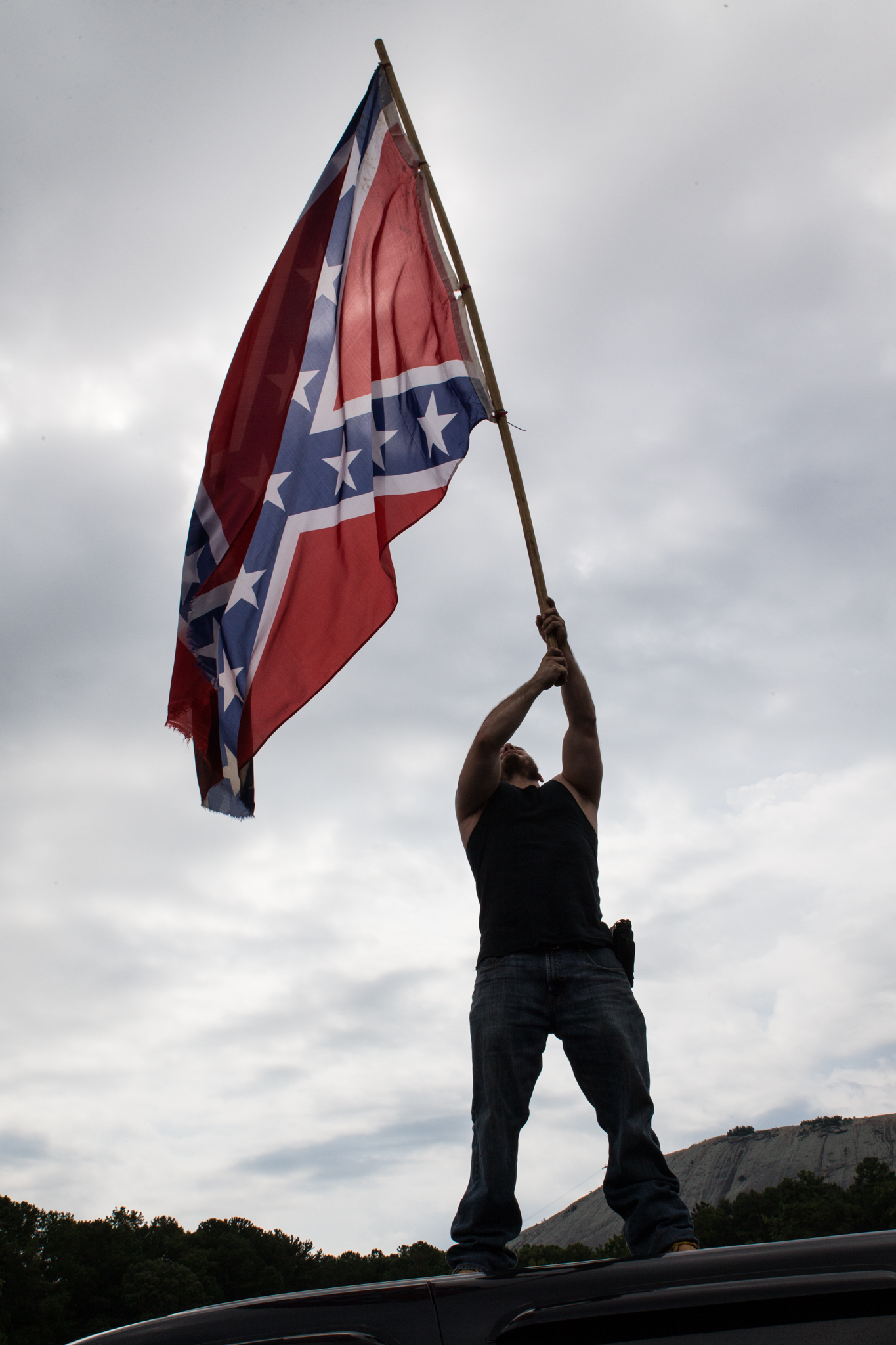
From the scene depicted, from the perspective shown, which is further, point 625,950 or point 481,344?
point 481,344

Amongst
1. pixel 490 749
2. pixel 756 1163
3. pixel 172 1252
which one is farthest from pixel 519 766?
pixel 756 1163

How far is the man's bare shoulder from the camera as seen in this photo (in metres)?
4.11

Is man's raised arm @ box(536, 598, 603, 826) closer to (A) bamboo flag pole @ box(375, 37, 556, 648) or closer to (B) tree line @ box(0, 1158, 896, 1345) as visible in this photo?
(A) bamboo flag pole @ box(375, 37, 556, 648)

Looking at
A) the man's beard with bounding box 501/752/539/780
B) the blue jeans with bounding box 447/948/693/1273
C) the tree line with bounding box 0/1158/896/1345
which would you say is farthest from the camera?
the tree line with bounding box 0/1158/896/1345

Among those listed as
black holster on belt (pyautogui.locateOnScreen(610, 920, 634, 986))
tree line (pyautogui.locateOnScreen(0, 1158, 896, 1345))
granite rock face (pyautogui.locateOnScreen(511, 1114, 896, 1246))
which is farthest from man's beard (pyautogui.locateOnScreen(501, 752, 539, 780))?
granite rock face (pyautogui.locateOnScreen(511, 1114, 896, 1246))

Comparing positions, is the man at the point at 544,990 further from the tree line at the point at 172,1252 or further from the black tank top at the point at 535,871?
the tree line at the point at 172,1252

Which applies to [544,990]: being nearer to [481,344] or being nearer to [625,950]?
[625,950]

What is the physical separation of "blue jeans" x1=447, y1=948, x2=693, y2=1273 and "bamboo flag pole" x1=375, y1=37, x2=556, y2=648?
1477 millimetres

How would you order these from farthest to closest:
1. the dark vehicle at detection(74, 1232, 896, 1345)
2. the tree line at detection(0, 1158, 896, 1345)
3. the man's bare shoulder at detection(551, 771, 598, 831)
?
the tree line at detection(0, 1158, 896, 1345) < the man's bare shoulder at detection(551, 771, 598, 831) < the dark vehicle at detection(74, 1232, 896, 1345)

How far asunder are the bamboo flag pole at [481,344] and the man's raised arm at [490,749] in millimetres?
330

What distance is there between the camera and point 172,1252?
2265 inches

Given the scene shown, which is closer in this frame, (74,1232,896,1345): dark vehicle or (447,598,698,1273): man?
(74,1232,896,1345): dark vehicle

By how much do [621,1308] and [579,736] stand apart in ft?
8.81

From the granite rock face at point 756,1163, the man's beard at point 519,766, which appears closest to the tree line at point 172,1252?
the granite rock face at point 756,1163
